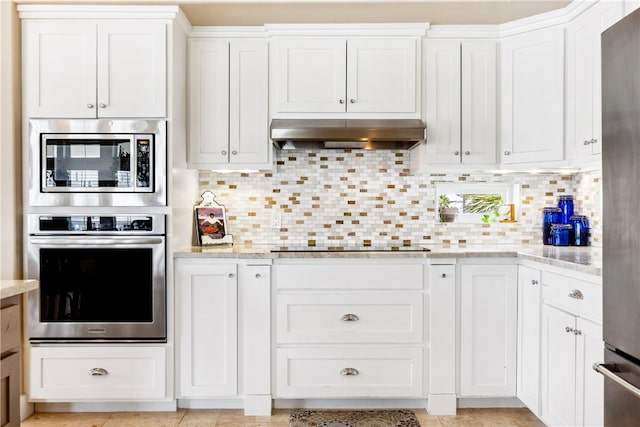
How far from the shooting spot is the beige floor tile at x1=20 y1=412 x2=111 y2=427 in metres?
2.47

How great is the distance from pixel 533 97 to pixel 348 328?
1.75 metres

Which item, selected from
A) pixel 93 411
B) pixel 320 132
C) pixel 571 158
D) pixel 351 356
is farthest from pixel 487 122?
pixel 93 411

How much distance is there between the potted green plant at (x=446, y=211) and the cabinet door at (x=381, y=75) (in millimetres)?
721

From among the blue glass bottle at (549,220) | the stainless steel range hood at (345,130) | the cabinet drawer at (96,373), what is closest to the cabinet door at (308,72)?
the stainless steel range hood at (345,130)

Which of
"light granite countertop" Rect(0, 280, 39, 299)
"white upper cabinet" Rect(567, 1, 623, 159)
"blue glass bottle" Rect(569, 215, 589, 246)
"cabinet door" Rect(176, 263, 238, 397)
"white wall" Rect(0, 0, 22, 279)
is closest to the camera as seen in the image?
"light granite countertop" Rect(0, 280, 39, 299)

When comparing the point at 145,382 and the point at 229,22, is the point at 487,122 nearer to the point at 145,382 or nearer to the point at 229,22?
the point at 229,22

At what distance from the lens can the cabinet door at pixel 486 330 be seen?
2.56 m

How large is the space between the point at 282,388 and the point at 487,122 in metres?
2.01

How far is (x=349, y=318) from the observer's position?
2.55 m

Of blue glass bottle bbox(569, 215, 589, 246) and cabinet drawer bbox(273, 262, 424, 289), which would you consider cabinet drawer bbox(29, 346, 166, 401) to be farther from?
blue glass bottle bbox(569, 215, 589, 246)

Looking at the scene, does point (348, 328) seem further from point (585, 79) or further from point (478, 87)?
point (585, 79)

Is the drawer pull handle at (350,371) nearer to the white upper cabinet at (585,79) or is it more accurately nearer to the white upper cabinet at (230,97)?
the white upper cabinet at (230,97)

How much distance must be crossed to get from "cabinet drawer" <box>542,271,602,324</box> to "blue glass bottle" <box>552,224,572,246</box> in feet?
2.42

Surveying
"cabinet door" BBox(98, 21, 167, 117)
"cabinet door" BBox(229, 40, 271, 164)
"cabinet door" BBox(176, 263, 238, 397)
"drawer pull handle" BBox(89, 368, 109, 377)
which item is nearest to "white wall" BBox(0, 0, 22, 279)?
"cabinet door" BBox(98, 21, 167, 117)
